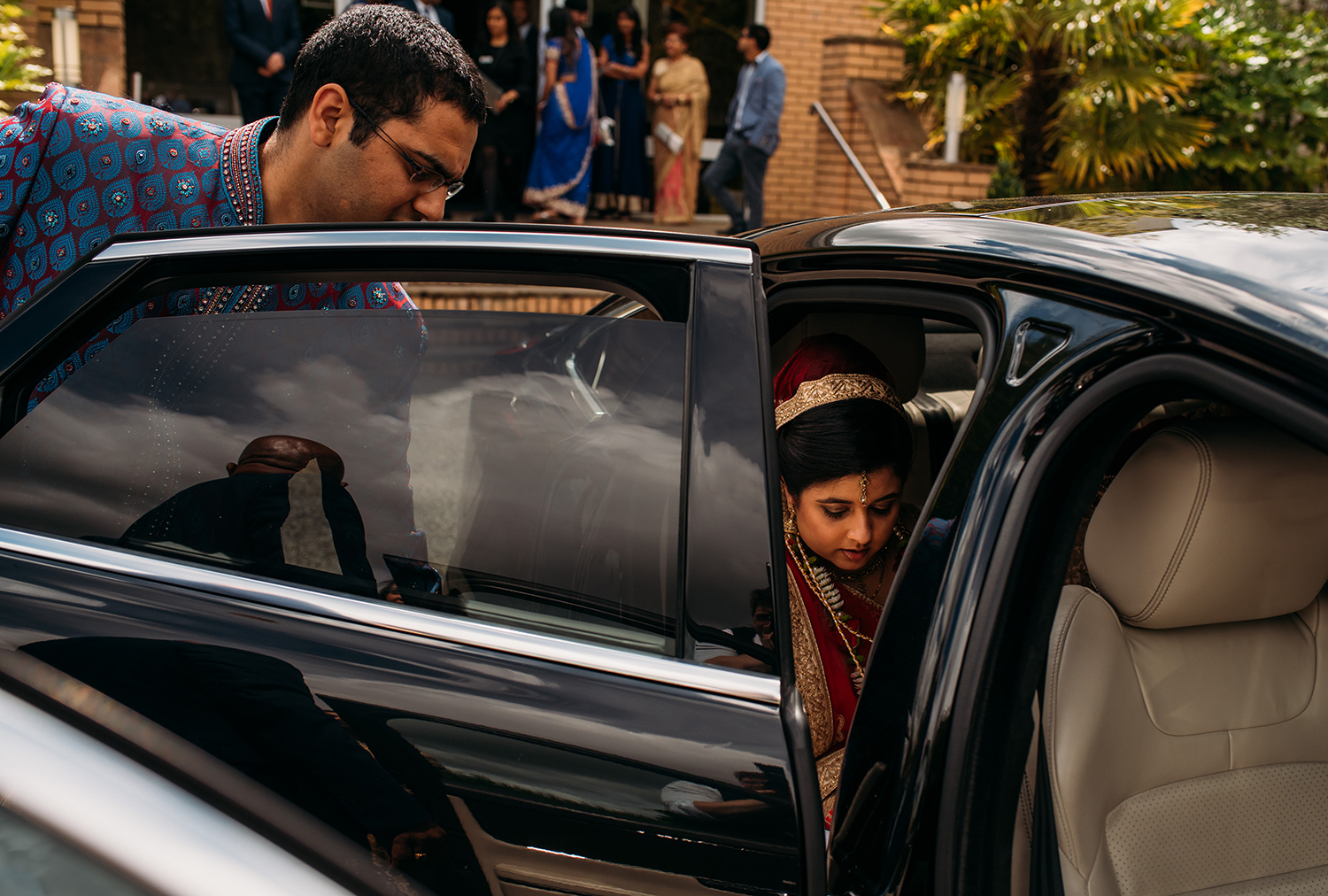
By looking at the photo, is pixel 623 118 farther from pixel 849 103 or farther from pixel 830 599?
pixel 830 599

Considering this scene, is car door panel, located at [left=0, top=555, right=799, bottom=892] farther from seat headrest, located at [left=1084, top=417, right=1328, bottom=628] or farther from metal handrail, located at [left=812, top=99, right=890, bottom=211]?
metal handrail, located at [left=812, top=99, right=890, bottom=211]

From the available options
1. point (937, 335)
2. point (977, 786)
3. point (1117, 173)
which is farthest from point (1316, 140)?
point (977, 786)

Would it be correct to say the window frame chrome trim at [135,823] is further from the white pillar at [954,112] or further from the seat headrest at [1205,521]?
the white pillar at [954,112]

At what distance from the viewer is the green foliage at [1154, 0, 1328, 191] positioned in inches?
315

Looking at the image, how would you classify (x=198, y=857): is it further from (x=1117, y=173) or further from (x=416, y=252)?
(x=1117, y=173)

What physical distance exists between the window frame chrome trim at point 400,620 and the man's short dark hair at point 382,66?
828 mm

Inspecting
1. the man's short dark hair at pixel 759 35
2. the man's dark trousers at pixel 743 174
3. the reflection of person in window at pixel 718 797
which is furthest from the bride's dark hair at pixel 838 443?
the man's short dark hair at pixel 759 35

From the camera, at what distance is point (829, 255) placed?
156 centimetres

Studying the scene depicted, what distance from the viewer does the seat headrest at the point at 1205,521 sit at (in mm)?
1329

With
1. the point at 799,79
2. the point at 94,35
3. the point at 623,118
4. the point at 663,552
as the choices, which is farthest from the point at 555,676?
the point at 799,79

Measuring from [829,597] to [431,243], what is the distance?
95cm

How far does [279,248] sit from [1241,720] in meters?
1.49

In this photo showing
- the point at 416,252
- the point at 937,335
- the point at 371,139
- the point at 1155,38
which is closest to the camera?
the point at 416,252

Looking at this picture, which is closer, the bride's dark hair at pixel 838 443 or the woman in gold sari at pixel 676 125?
the bride's dark hair at pixel 838 443
